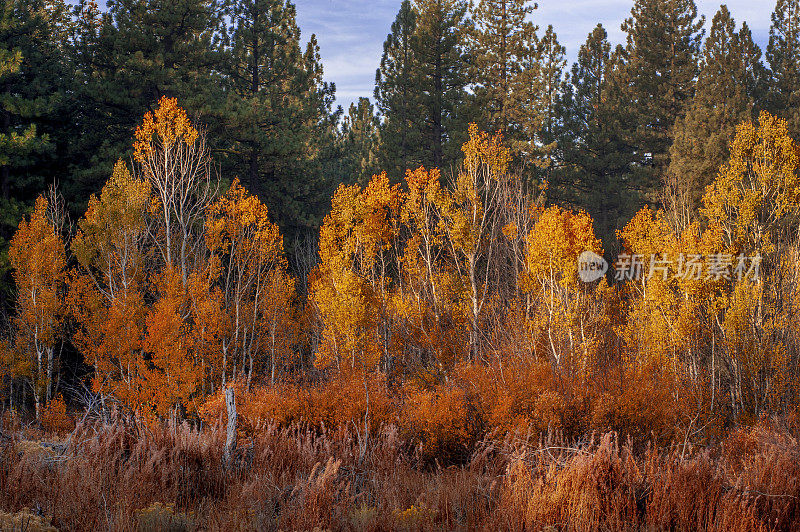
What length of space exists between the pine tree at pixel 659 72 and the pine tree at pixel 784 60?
4.56m

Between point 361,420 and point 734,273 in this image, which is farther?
point 734,273

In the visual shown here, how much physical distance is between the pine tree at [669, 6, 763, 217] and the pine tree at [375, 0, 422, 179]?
13.5 metres

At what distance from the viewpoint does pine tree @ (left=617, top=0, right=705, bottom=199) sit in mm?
33688

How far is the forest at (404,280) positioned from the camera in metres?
6.24

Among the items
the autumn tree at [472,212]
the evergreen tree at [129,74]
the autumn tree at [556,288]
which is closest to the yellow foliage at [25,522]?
the autumn tree at [556,288]

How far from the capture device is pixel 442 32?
32406 millimetres

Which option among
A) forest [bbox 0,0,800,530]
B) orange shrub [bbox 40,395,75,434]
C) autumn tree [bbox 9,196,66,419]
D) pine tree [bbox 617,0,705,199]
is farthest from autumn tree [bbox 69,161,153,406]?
pine tree [bbox 617,0,705,199]

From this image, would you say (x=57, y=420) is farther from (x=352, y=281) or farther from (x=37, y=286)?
(x=352, y=281)

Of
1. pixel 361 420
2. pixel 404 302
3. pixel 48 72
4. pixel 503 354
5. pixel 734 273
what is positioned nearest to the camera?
pixel 361 420

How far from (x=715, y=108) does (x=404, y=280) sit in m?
16.9

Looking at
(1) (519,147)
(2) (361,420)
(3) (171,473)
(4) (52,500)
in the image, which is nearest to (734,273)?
(2) (361,420)

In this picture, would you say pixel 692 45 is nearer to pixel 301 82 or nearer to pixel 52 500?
pixel 301 82

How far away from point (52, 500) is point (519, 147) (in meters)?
30.2

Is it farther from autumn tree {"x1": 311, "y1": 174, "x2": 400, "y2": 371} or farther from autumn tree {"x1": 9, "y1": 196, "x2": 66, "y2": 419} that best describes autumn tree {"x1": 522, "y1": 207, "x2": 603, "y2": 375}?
autumn tree {"x1": 9, "y1": 196, "x2": 66, "y2": 419}
